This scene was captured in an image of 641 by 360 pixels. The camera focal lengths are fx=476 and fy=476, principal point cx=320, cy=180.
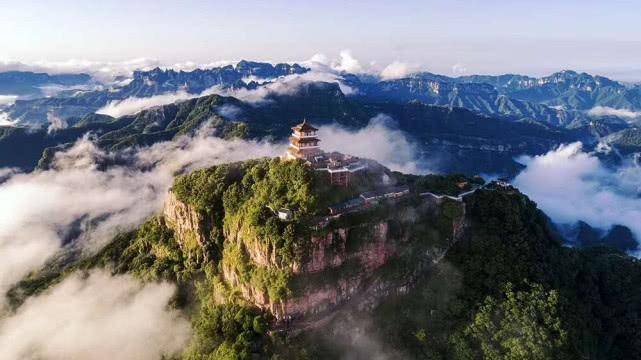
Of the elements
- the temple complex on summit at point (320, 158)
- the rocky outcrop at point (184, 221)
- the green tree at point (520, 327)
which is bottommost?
the green tree at point (520, 327)

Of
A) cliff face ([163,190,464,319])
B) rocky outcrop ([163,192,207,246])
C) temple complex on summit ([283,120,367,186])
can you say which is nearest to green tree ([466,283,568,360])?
cliff face ([163,190,464,319])

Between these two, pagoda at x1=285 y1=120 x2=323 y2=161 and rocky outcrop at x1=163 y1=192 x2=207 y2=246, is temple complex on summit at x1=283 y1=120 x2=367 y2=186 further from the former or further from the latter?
rocky outcrop at x1=163 y1=192 x2=207 y2=246

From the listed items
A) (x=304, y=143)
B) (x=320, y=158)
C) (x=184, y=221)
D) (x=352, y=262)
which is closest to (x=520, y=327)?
(x=352, y=262)

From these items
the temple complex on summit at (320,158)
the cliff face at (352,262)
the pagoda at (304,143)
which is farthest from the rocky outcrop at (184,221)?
the pagoda at (304,143)

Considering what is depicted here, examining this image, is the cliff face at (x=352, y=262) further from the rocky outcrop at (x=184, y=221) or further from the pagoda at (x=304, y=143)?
the pagoda at (x=304, y=143)

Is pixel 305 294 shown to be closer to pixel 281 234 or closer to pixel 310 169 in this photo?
pixel 281 234

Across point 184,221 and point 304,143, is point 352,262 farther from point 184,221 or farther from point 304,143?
point 184,221
